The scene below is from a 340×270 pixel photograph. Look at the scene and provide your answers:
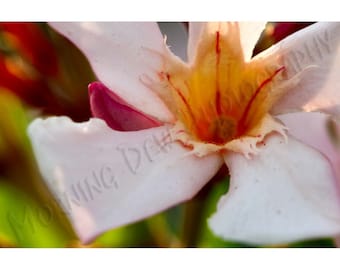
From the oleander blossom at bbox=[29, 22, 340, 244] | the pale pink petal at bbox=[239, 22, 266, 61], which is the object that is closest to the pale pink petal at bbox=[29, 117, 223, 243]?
the oleander blossom at bbox=[29, 22, 340, 244]

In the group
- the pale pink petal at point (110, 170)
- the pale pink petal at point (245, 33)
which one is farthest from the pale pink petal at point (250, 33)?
the pale pink petal at point (110, 170)

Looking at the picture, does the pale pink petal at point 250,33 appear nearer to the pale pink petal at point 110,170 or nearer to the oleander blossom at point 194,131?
the oleander blossom at point 194,131

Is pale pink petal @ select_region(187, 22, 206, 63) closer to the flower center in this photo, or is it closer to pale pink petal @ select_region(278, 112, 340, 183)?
the flower center

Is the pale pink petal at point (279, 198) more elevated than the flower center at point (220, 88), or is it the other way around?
the flower center at point (220, 88)

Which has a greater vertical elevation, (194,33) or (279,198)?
(194,33)

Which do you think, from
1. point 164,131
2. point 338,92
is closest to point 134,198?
point 164,131

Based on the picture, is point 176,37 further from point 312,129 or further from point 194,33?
point 312,129

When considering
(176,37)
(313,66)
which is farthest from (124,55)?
(313,66)
